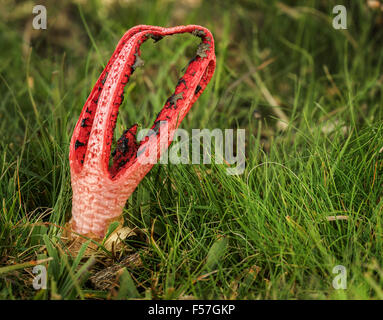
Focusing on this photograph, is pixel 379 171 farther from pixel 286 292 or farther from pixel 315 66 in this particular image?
pixel 315 66

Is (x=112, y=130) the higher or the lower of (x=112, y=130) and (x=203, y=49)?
the lower

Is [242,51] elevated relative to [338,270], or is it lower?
elevated

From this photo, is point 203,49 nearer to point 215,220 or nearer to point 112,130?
point 112,130

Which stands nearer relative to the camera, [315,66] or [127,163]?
[127,163]

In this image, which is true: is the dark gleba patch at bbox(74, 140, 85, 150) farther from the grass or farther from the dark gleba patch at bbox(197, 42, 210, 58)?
the dark gleba patch at bbox(197, 42, 210, 58)

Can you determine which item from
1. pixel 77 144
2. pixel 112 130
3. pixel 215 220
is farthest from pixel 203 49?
pixel 215 220

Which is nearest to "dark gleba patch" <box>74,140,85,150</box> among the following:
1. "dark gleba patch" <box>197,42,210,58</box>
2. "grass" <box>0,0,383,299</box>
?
"grass" <box>0,0,383,299</box>

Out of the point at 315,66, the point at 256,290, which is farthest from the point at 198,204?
the point at 315,66

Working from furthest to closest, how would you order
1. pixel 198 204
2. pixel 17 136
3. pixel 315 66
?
pixel 315 66 → pixel 17 136 → pixel 198 204
